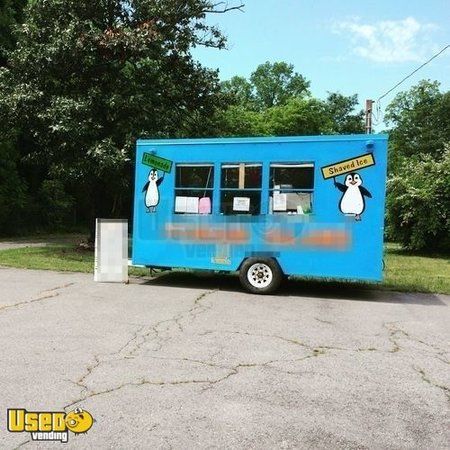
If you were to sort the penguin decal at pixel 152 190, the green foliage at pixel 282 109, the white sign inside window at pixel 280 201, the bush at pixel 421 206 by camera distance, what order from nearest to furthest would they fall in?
the white sign inside window at pixel 280 201, the penguin decal at pixel 152 190, the bush at pixel 421 206, the green foliage at pixel 282 109

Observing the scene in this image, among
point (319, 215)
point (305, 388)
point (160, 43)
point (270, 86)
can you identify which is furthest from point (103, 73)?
point (270, 86)

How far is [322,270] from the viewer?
10023mm

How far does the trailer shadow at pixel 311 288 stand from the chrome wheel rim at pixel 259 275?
343 millimetres

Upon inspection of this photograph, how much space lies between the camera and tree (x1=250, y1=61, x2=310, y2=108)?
70.2 meters

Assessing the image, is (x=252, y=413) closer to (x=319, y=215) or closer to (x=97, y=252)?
(x=319, y=215)

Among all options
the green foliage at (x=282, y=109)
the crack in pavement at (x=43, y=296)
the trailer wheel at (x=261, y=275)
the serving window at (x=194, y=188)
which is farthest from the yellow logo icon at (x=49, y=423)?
the green foliage at (x=282, y=109)

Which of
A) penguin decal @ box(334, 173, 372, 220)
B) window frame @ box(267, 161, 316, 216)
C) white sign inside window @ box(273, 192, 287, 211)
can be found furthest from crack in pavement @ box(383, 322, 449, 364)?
white sign inside window @ box(273, 192, 287, 211)

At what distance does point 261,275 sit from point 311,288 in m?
1.57

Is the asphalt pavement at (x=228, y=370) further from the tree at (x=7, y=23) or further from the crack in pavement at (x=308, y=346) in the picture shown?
the tree at (x=7, y=23)

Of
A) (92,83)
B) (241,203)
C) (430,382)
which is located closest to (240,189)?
(241,203)

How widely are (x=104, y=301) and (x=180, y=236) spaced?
7.68 feet

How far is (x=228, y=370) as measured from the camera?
5.49 metres

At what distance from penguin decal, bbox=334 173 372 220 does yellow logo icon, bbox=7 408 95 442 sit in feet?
21.9

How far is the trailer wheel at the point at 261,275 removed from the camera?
33.5ft
